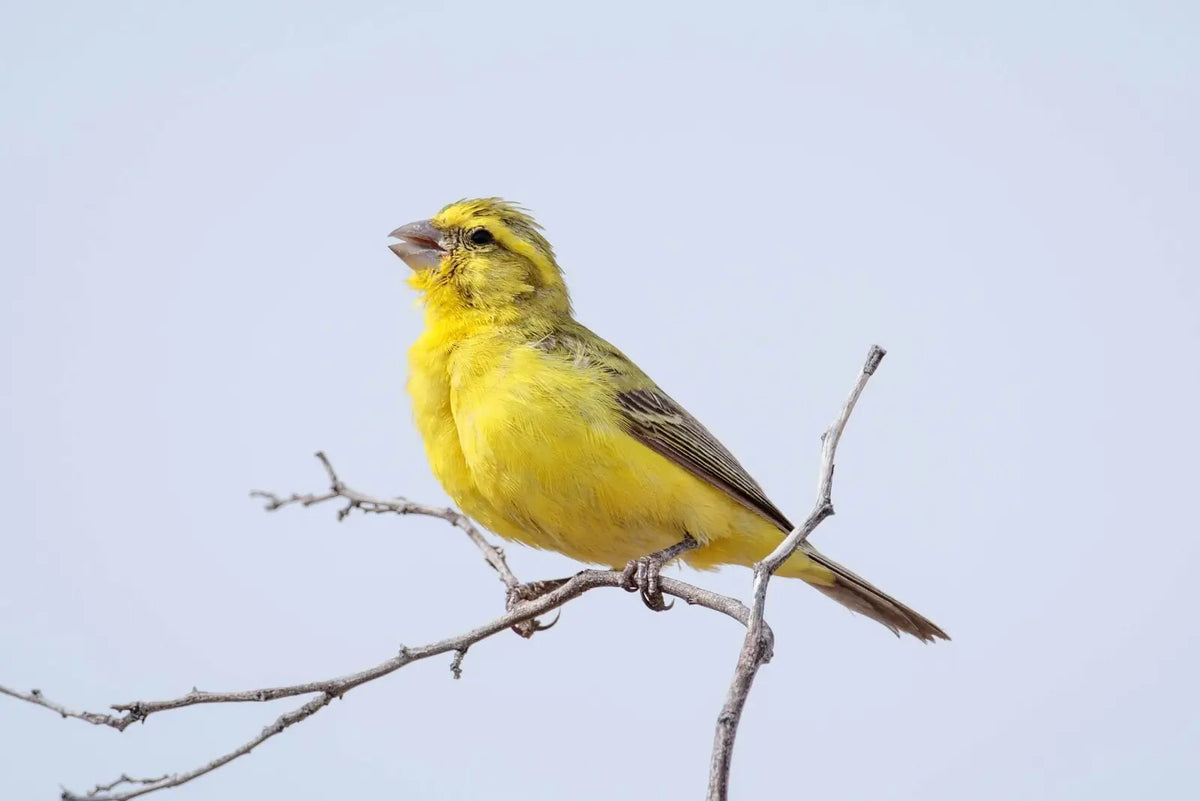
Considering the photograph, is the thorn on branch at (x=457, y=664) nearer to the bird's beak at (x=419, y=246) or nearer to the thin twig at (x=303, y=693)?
the thin twig at (x=303, y=693)

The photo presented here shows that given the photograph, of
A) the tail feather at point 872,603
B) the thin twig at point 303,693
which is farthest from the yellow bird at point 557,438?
the thin twig at point 303,693

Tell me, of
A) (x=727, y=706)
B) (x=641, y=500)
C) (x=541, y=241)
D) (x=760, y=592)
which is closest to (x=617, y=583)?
(x=641, y=500)

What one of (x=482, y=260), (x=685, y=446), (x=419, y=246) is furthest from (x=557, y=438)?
(x=419, y=246)

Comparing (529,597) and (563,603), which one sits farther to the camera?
(529,597)

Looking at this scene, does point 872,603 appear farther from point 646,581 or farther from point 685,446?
point 646,581

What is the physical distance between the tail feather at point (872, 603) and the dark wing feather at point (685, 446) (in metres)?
0.35

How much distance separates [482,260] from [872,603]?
2.88 m

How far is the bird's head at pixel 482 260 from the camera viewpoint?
7285 millimetres

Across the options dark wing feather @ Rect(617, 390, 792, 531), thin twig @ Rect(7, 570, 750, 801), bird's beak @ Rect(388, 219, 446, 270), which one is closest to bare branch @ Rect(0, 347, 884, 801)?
thin twig @ Rect(7, 570, 750, 801)

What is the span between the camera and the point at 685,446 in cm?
704

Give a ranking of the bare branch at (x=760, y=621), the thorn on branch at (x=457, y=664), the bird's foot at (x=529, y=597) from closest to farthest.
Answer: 1. the bare branch at (x=760, y=621)
2. the thorn on branch at (x=457, y=664)
3. the bird's foot at (x=529, y=597)

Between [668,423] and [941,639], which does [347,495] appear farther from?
[941,639]

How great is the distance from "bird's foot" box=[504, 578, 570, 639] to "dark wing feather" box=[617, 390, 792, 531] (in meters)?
0.87

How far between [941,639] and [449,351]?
3.06m
